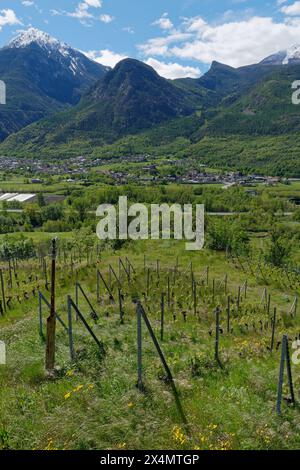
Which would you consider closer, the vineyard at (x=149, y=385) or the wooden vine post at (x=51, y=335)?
the vineyard at (x=149, y=385)

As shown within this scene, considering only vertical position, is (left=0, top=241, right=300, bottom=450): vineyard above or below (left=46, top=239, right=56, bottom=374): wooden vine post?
below

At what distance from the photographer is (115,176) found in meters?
141

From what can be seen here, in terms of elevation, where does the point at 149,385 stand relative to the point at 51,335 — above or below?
below

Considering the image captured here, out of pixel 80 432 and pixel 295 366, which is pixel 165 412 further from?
pixel 295 366

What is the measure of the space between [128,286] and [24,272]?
38.0 feet

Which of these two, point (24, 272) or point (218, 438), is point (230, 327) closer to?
point (218, 438)

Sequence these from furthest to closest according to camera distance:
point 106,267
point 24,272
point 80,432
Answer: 1. point 24,272
2. point 106,267
3. point 80,432

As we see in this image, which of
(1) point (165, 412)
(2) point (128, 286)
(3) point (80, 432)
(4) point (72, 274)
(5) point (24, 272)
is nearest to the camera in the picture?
(3) point (80, 432)

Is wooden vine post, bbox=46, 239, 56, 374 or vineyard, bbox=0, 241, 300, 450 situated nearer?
vineyard, bbox=0, 241, 300, 450

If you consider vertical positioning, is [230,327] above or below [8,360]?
below

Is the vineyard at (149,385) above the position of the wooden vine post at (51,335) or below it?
below
